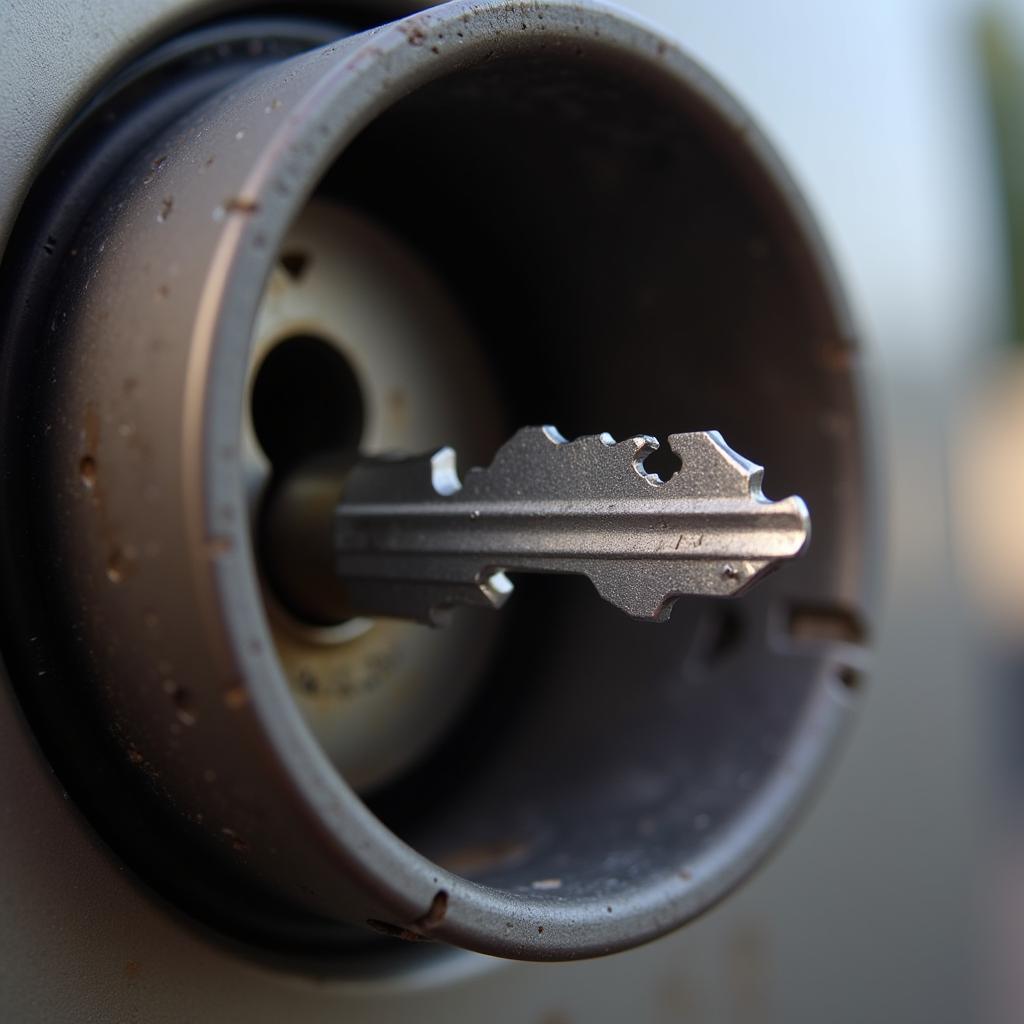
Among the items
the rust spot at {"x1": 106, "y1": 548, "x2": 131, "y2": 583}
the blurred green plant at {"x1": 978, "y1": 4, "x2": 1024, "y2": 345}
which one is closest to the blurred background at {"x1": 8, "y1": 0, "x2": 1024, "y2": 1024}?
the rust spot at {"x1": 106, "y1": 548, "x2": 131, "y2": 583}

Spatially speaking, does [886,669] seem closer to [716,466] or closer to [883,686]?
[883,686]

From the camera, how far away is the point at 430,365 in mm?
474

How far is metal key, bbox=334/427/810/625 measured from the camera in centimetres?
30

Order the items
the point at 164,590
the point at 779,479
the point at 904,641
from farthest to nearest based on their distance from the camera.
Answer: the point at 904,641
the point at 779,479
the point at 164,590

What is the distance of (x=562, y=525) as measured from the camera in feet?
1.08

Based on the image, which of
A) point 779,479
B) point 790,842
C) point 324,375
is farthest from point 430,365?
point 790,842

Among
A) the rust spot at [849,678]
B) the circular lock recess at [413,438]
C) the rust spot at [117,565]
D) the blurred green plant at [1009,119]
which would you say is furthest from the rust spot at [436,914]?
the blurred green plant at [1009,119]

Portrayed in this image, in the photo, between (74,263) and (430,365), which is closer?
(74,263)

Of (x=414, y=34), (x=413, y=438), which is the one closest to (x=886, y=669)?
(x=413, y=438)

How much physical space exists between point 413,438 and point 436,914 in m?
0.23

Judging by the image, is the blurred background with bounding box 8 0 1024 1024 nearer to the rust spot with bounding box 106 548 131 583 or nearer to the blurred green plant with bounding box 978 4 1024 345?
the rust spot with bounding box 106 548 131 583

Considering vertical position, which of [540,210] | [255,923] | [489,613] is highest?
[540,210]

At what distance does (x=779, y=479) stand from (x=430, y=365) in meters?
0.16

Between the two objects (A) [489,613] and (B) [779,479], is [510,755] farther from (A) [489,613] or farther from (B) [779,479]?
(B) [779,479]
